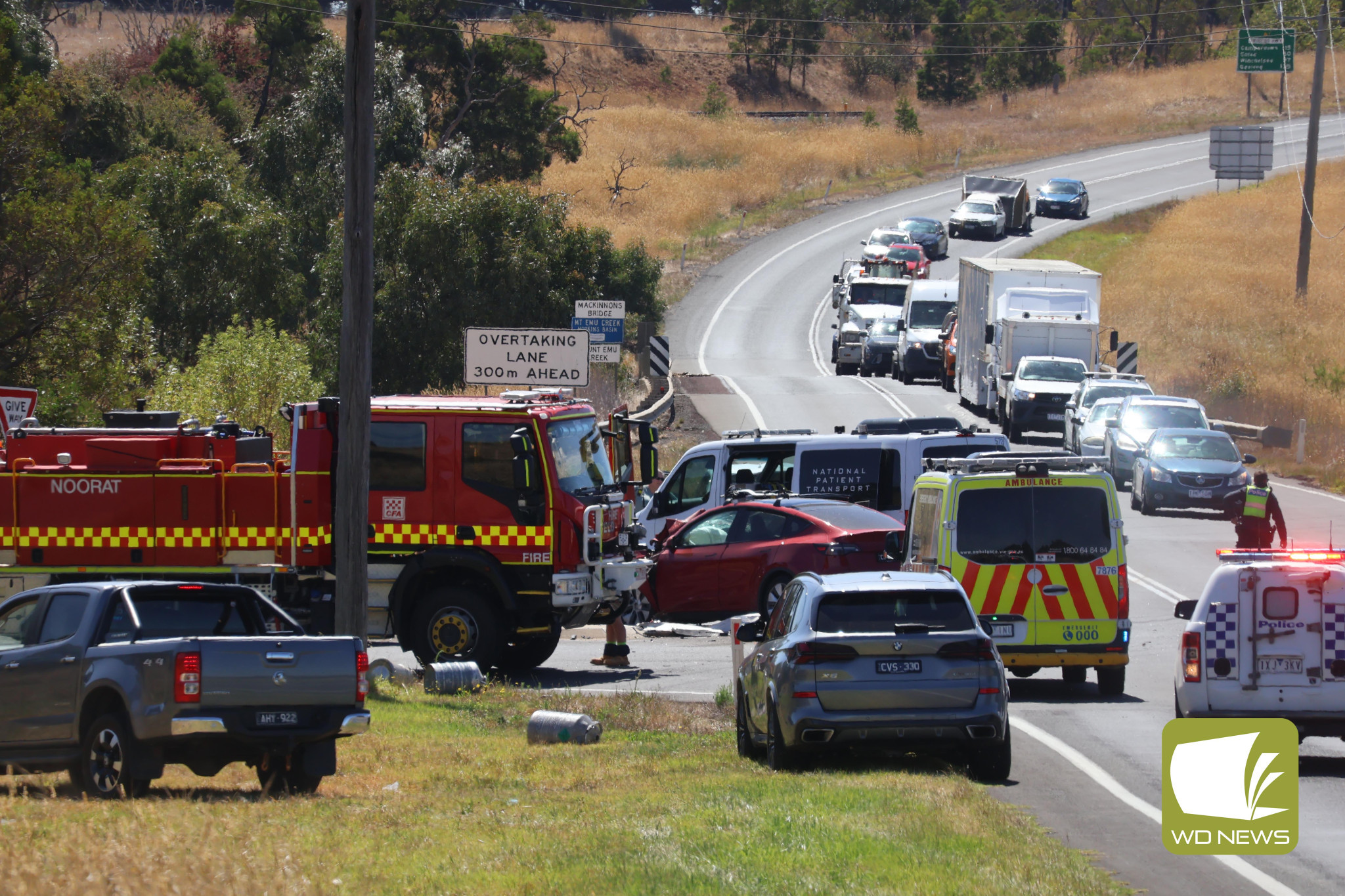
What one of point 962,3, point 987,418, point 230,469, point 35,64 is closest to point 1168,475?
point 987,418

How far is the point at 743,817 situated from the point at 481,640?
26.6ft

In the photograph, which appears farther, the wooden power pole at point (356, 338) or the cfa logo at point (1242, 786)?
the wooden power pole at point (356, 338)

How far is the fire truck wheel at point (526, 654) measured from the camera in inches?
701

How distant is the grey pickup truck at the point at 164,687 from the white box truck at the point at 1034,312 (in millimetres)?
28402

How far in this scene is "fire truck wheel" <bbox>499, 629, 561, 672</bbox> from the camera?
17.8m

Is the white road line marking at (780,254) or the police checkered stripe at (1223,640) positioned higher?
the white road line marking at (780,254)

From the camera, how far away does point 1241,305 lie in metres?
54.6

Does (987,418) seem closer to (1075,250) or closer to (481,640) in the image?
(481,640)

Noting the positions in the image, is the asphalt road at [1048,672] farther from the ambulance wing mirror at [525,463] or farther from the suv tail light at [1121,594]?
the ambulance wing mirror at [525,463]

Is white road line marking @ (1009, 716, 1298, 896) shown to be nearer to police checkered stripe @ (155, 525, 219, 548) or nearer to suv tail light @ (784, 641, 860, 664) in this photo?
suv tail light @ (784, 641, 860, 664)

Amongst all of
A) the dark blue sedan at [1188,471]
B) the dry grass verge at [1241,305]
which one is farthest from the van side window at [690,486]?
the dry grass verge at [1241,305]

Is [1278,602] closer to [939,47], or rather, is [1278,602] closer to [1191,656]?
[1191,656]

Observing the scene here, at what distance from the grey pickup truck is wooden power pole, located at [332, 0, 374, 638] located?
4.21 m

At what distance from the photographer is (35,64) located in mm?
51375
